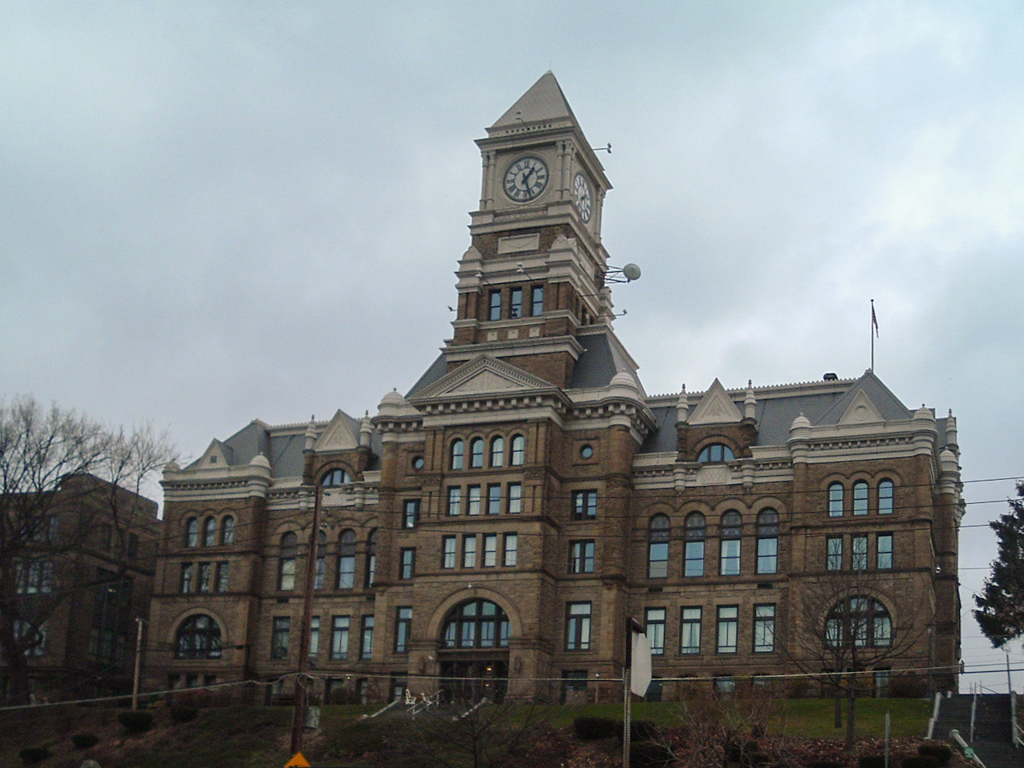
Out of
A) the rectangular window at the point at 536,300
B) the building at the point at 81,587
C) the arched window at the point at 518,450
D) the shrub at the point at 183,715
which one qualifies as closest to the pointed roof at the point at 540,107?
the rectangular window at the point at 536,300

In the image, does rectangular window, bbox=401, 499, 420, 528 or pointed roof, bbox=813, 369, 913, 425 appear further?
rectangular window, bbox=401, 499, 420, 528

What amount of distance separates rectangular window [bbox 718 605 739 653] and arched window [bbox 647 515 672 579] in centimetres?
341

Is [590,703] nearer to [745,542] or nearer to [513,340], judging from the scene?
[745,542]

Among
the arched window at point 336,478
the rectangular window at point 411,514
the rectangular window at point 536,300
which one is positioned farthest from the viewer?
the arched window at point 336,478

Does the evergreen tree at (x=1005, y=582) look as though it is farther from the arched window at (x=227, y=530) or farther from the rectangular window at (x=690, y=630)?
the arched window at (x=227, y=530)

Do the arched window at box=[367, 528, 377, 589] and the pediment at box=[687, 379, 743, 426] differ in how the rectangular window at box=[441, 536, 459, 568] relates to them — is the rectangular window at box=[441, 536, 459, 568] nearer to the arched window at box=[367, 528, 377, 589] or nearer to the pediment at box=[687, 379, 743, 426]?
the arched window at box=[367, 528, 377, 589]

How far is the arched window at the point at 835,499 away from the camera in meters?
71.1

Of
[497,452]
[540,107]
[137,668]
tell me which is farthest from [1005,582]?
[137,668]

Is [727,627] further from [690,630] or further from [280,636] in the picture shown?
[280,636]

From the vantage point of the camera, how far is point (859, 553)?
69312mm

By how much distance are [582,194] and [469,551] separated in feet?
71.7

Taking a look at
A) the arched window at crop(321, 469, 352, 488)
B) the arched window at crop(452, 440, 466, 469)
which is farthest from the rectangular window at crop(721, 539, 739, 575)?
the arched window at crop(321, 469, 352, 488)

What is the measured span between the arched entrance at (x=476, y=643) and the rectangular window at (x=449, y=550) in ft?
7.28

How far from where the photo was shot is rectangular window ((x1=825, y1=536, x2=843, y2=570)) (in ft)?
226
